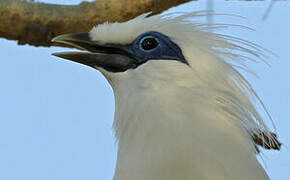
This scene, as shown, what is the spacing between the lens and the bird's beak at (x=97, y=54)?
18.4 ft

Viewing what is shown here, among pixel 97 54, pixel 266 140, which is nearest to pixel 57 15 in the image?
pixel 97 54

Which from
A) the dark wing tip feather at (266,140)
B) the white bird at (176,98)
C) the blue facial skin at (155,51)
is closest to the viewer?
the white bird at (176,98)

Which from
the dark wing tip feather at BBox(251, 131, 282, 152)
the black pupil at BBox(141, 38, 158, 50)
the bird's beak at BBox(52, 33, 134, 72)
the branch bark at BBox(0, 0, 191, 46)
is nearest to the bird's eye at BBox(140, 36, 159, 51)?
the black pupil at BBox(141, 38, 158, 50)

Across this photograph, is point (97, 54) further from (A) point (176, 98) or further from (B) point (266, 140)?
(B) point (266, 140)

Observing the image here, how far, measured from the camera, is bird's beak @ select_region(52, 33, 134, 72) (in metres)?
5.61

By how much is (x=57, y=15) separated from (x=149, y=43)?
0.84m

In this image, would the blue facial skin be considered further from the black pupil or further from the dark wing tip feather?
the dark wing tip feather

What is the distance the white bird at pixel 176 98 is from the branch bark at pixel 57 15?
0.46 metres

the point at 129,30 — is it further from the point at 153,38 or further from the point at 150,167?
the point at 150,167

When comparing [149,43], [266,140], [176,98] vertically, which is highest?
[149,43]

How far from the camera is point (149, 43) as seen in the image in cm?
565

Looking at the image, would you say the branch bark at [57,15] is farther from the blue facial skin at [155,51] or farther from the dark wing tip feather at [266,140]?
the dark wing tip feather at [266,140]

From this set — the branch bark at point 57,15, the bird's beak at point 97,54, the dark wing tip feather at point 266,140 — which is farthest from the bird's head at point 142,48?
the dark wing tip feather at point 266,140

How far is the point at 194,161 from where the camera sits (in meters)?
5.30
